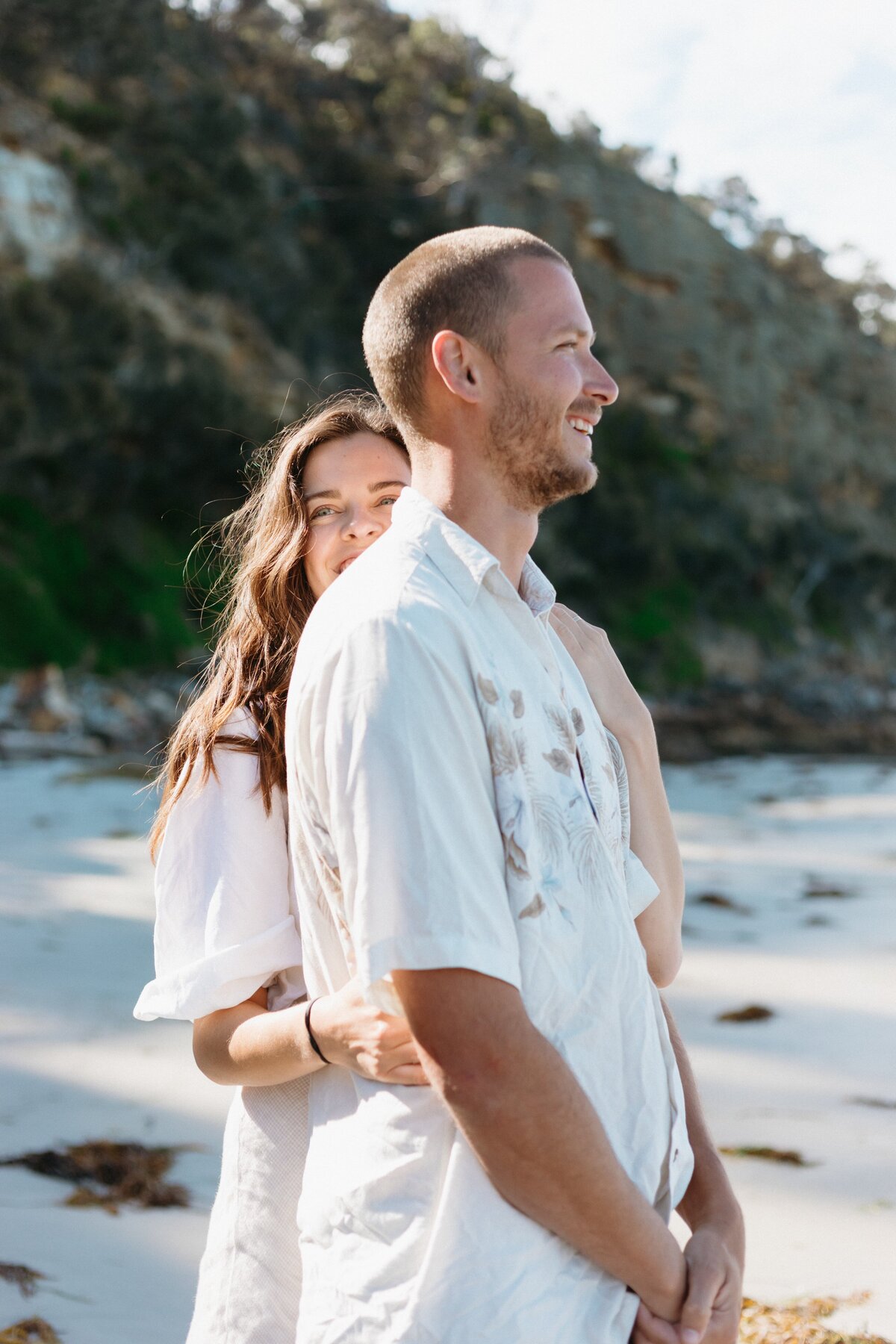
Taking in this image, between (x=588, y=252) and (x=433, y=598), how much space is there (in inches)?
1016

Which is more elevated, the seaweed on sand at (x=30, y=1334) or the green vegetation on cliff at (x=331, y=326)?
the green vegetation on cliff at (x=331, y=326)

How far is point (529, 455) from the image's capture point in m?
1.52

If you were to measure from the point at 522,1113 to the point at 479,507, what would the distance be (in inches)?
27.1

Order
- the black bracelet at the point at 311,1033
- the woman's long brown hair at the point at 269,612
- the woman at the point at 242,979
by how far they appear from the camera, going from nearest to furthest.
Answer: the black bracelet at the point at 311,1033 → the woman at the point at 242,979 → the woman's long brown hair at the point at 269,612

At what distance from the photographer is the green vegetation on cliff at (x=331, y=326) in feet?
45.9

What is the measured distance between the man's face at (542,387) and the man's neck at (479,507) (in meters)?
0.02

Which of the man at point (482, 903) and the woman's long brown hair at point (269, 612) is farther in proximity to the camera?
the woman's long brown hair at point (269, 612)

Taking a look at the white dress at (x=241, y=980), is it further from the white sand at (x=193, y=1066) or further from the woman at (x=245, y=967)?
the white sand at (x=193, y=1066)

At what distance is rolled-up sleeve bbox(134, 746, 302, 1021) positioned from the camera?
169 cm

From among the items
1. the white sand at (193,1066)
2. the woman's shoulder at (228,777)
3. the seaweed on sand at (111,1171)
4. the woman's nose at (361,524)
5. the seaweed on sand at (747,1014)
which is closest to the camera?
the woman's shoulder at (228,777)

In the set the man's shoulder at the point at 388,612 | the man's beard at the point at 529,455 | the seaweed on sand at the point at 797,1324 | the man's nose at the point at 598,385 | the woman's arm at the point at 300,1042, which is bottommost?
the seaweed on sand at the point at 797,1324

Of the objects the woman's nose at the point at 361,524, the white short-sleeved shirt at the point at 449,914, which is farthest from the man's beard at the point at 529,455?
the woman's nose at the point at 361,524

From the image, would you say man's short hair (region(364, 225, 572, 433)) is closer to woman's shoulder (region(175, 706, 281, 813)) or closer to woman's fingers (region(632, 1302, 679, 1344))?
woman's shoulder (region(175, 706, 281, 813))

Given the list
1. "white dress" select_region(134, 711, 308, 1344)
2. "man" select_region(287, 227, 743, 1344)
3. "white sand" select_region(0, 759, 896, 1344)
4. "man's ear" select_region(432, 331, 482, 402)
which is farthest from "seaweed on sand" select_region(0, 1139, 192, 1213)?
"man's ear" select_region(432, 331, 482, 402)
